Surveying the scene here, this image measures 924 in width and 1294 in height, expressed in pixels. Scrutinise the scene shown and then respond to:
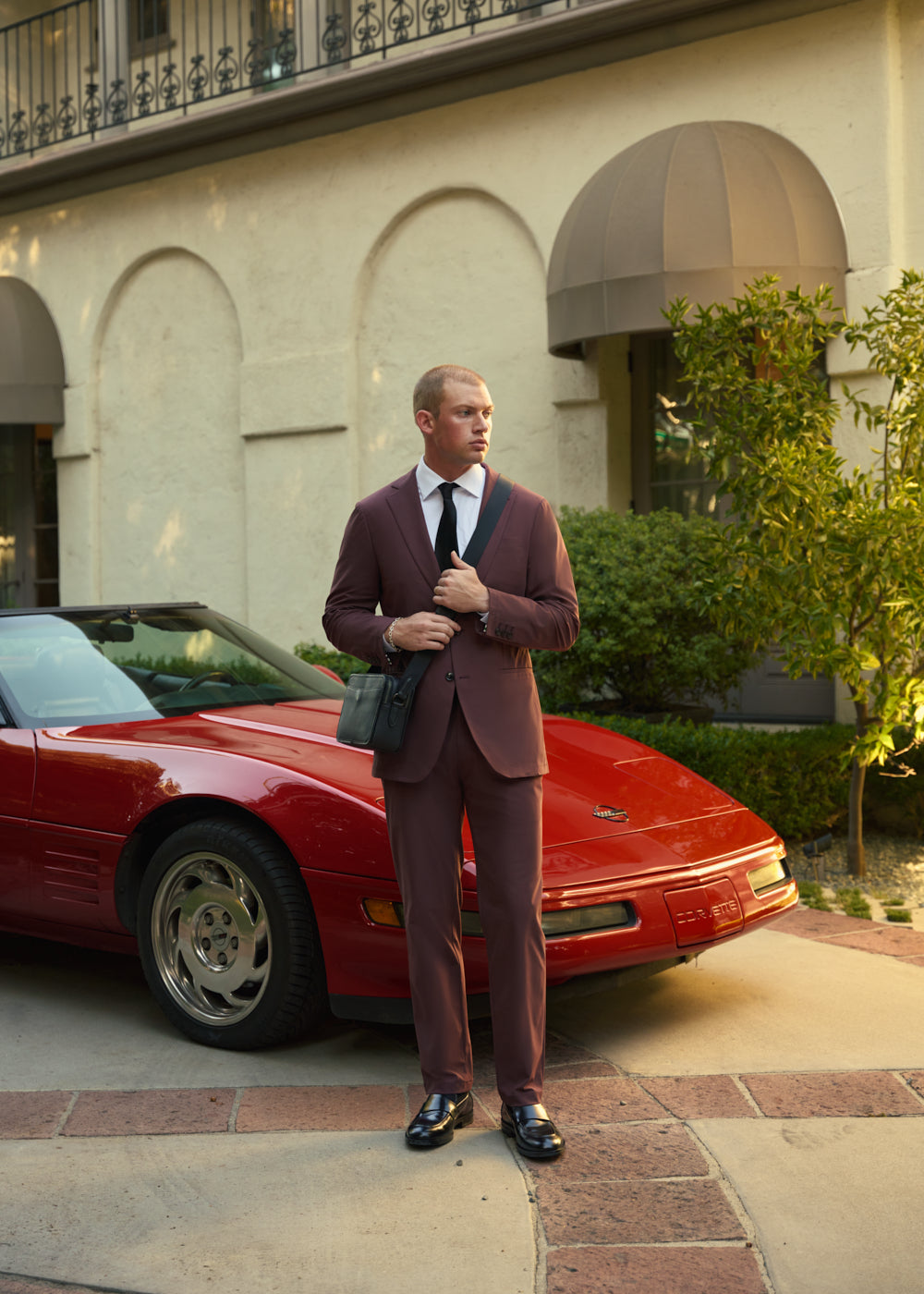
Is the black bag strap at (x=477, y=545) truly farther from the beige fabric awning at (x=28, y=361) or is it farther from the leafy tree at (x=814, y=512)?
the beige fabric awning at (x=28, y=361)

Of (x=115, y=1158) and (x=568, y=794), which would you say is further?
(x=568, y=794)

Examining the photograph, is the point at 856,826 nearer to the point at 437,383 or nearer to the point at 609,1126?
the point at 609,1126

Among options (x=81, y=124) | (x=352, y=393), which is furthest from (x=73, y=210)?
(x=352, y=393)

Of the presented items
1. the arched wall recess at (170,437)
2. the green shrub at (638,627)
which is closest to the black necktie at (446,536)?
the green shrub at (638,627)

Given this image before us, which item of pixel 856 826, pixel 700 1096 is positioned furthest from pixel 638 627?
pixel 700 1096

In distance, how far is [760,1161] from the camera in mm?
3371

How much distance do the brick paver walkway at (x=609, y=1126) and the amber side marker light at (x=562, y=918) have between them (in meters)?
0.47

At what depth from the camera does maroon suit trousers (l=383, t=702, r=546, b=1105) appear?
349cm

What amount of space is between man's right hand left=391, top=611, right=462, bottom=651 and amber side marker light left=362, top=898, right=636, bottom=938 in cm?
81

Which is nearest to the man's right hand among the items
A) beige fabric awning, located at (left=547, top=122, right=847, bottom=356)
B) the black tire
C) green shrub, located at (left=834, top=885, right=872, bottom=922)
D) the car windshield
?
the black tire

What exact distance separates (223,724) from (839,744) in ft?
13.9

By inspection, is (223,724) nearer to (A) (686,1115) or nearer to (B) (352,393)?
(A) (686,1115)

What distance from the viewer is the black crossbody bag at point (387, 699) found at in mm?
3473

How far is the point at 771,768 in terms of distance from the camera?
7.35m
